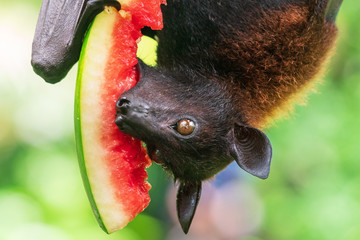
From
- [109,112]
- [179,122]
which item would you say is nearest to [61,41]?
[109,112]

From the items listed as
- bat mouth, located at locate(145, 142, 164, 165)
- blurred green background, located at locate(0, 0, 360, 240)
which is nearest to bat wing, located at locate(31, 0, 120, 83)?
bat mouth, located at locate(145, 142, 164, 165)

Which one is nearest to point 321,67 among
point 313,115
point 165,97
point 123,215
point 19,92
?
point 165,97

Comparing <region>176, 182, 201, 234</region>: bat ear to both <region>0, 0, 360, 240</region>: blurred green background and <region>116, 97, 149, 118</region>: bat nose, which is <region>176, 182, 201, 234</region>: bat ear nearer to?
<region>116, 97, 149, 118</region>: bat nose

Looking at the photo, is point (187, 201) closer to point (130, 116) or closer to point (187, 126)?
point (187, 126)

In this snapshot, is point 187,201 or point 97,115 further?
point 187,201

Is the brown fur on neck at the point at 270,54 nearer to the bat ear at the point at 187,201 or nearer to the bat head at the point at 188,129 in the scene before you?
the bat head at the point at 188,129

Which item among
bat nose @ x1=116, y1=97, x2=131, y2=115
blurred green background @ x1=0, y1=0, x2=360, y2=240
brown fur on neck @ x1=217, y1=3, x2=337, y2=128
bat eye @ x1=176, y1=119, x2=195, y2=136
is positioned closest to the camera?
bat nose @ x1=116, y1=97, x2=131, y2=115
